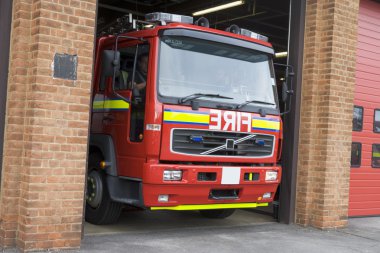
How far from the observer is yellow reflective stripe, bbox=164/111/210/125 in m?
6.41

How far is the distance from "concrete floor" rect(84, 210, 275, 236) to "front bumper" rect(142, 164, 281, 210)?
964 millimetres

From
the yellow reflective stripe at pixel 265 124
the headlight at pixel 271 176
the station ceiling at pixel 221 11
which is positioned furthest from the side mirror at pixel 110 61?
the station ceiling at pixel 221 11

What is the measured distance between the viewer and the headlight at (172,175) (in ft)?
21.0

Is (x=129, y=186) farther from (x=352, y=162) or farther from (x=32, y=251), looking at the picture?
(x=352, y=162)

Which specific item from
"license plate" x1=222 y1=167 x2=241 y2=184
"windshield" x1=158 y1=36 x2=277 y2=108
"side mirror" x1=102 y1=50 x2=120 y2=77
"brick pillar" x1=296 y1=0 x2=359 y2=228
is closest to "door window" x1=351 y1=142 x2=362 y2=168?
"brick pillar" x1=296 y1=0 x2=359 y2=228

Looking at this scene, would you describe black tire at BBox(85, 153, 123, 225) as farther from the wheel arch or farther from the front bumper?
the front bumper

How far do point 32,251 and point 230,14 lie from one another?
10743mm

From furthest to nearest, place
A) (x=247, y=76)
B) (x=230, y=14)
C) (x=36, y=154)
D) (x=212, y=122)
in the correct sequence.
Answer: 1. (x=230, y=14)
2. (x=247, y=76)
3. (x=212, y=122)
4. (x=36, y=154)

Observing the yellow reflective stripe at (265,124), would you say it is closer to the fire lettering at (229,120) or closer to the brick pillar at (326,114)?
the fire lettering at (229,120)

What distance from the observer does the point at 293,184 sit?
28.3 ft

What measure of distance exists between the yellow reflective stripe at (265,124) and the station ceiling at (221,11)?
6.37 m

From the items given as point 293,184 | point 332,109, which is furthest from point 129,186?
Answer: point 332,109

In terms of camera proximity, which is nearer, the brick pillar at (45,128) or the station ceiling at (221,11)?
the brick pillar at (45,128)

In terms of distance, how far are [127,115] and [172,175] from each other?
1.10 m
